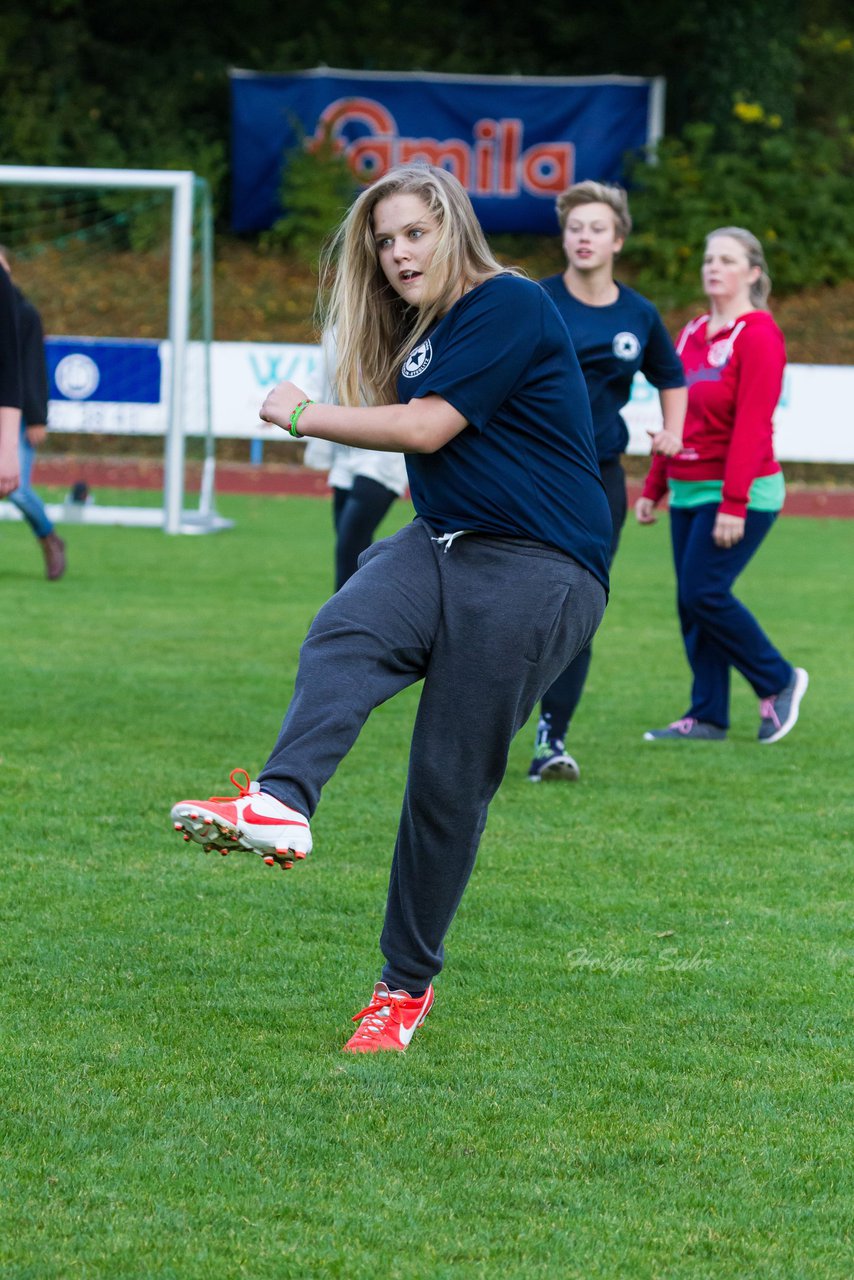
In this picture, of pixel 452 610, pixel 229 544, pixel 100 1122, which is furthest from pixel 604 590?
pixel 229 544

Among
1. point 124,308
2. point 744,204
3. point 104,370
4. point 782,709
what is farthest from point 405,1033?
point 744,204

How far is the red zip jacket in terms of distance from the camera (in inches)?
279

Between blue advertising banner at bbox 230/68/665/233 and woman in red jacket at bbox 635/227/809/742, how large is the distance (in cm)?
2119

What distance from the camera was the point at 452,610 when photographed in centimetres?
349

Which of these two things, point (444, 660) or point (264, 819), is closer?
point (264, 819)

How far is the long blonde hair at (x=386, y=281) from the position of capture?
136 inches

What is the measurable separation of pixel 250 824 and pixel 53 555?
9.24m

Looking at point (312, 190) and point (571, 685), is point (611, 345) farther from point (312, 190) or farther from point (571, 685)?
point (312, 190)

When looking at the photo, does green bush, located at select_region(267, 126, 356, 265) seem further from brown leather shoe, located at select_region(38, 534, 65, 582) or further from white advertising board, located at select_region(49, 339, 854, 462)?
brown leather shoe, located at select_region(38, 534, 65, 582)

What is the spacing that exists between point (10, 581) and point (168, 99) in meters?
19.7

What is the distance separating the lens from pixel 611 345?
6219 mm

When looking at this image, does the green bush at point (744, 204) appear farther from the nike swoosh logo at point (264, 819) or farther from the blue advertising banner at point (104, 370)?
the nike swoosh logo at point (264, 819)

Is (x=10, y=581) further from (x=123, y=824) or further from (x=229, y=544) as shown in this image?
(x=123, y=824)

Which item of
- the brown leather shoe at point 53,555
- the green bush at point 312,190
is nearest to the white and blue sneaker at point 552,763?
the brown leather shoe at point 53,555
